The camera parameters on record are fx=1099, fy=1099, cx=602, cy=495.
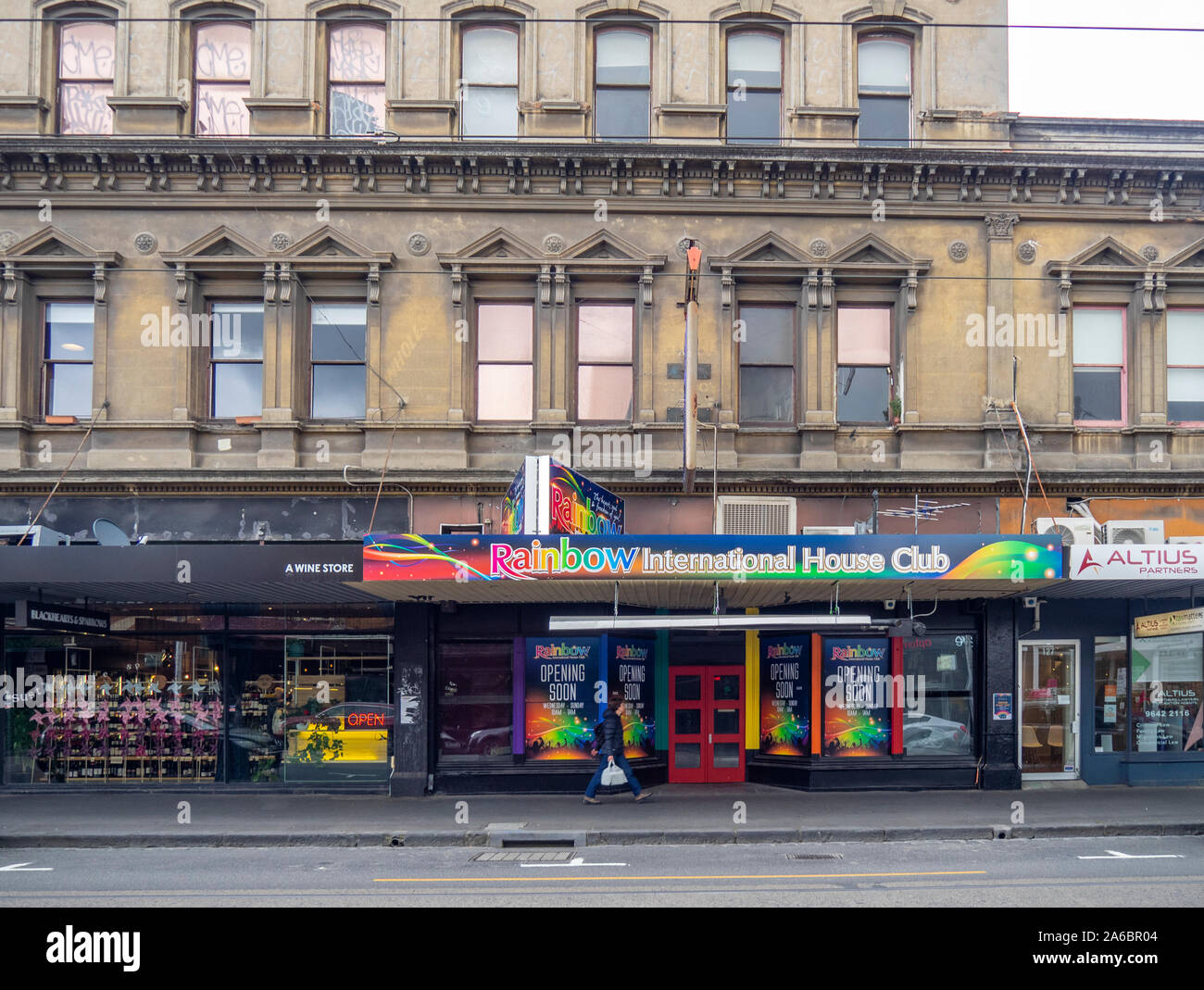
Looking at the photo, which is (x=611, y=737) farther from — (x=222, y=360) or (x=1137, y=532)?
(x=1137, y=532)

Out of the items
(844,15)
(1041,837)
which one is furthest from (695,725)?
(844,15)

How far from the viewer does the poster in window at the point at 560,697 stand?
17.6 meters

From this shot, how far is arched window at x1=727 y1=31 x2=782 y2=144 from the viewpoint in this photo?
61.4ft

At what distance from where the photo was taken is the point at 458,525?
58.1 feet

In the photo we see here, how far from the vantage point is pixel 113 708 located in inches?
715

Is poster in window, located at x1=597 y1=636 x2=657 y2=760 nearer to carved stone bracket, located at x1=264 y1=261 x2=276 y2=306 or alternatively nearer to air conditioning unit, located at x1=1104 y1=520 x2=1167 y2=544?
air conditioning unit, located at x1=1104 y1=520 x2=1167 y2=544

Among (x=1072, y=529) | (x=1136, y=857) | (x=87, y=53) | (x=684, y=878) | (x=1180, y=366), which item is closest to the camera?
(x=684, y=878)

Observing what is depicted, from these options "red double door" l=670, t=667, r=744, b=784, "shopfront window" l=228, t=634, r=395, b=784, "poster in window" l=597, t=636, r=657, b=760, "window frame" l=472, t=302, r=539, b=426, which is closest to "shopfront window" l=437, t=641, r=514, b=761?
"shopfront window" l=228, t=634, r=395, b=784

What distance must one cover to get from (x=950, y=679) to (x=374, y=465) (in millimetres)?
10025

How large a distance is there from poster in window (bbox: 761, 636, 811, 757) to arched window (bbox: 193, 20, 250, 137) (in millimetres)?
12455

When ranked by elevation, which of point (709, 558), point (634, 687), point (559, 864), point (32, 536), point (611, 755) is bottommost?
point (559, 864)

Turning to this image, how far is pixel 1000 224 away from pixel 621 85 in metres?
6.78

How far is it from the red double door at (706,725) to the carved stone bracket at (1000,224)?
841cm

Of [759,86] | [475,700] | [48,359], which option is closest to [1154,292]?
[759,86]
